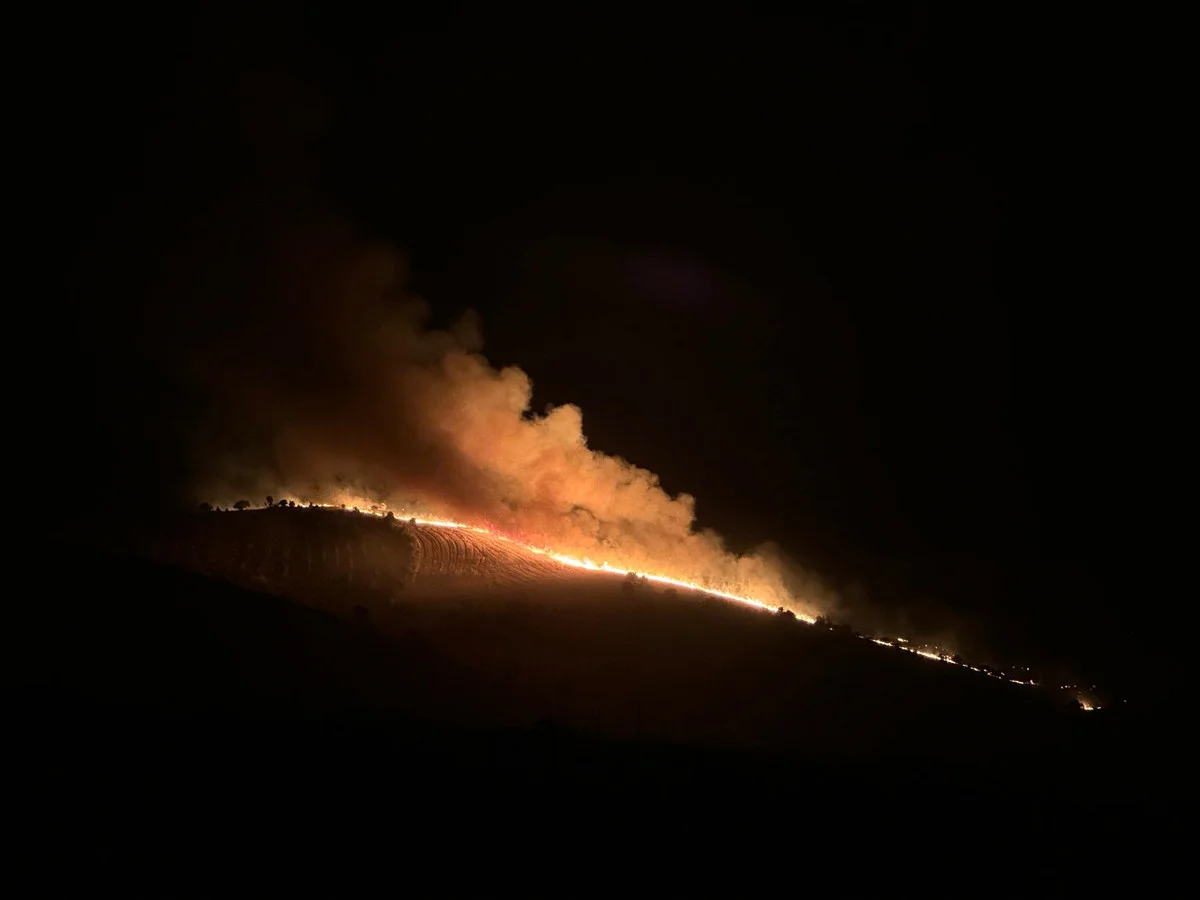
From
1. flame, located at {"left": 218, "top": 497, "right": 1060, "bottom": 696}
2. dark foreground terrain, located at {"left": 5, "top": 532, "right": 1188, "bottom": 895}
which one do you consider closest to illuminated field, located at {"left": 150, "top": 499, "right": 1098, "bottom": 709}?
flame, located at {"left": 218, "top": 497, "right": 1060, "bottom": 696}

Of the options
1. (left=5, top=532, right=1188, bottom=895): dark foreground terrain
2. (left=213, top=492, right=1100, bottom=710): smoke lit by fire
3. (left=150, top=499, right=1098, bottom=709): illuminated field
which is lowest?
(left=5, top=532, right=1188, bottom=895): dark foreground terrain

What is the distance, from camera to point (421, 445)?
1858 cm

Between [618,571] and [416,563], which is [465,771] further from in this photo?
[618,571]

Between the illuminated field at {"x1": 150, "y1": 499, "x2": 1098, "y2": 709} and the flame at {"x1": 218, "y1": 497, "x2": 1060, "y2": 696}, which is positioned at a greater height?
the flame at {"x1": 218, "y1": 497, "x2": 1060, "y2": 696}

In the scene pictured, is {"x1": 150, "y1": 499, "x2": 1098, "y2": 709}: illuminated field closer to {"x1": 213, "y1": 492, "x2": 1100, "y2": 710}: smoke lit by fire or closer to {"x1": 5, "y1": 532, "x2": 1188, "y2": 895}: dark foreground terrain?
{"x1": 213, "y1": 492, "x2": 1100, "y2": 710}: smoke lit by fire

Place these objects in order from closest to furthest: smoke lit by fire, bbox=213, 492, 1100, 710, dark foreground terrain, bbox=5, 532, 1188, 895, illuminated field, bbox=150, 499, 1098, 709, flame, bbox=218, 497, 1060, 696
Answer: dark foreground terrain, bbox=5, 532, 1188, 895 < illuminated field, bbox=150, 499, 1098, 709 < smoke lit by fire, bbox=213, 492, 1100, 710 < flame, bbox=218, 497, 1060, 696

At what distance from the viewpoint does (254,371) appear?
2009cm

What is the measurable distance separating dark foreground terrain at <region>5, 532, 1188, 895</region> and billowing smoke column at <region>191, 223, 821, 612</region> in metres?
5.78

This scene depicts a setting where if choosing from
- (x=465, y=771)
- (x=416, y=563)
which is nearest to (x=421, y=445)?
(x=416, y=563)

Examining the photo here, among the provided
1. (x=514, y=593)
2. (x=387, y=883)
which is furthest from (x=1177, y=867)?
(x=514, y=593)

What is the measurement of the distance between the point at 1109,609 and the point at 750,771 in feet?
65.9

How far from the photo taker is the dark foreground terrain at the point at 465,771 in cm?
468

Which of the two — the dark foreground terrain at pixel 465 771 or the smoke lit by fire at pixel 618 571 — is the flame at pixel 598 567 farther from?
the dark foreground terrain at pixel 465 771

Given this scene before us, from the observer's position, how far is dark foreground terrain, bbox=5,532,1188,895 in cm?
468
